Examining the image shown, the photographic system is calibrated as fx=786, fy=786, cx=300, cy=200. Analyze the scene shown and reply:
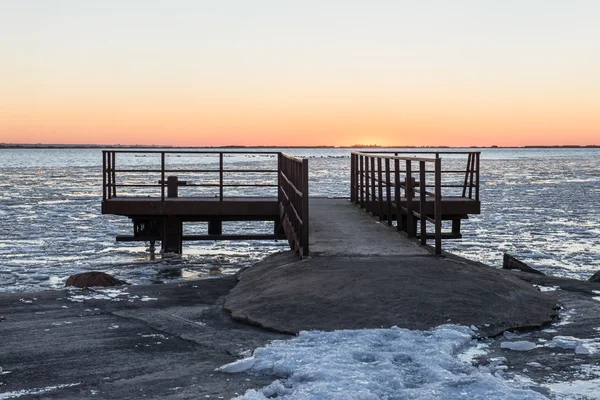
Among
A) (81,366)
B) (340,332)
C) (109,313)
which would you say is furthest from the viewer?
(109,313)

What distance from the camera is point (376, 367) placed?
5.84 meters

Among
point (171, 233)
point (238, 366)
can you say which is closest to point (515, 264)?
point (171, 233)

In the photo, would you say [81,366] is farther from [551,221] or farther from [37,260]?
[551,221]

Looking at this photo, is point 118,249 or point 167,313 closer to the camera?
point 167,313

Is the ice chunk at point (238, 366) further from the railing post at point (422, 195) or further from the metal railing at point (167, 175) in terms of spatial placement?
the metal railing at point (167, 175)

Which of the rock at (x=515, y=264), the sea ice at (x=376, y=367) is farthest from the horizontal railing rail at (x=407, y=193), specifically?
the sea ice at (x=376, y=367)

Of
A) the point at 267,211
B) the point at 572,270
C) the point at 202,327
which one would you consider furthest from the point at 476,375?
the point at 267,211

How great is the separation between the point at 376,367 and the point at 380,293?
85.0 inches

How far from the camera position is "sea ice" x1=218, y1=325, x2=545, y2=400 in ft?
17.3

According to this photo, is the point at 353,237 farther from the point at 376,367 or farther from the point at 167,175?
the point at 167,175

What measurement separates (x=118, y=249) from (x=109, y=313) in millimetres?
11181

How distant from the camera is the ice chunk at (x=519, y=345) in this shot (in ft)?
21.7

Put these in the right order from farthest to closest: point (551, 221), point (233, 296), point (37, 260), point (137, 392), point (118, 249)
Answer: point (551, 221) < point (118, 249) < point (37, 260) < point (233, 296) < point (137, 392)

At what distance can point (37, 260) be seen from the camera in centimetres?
1627
